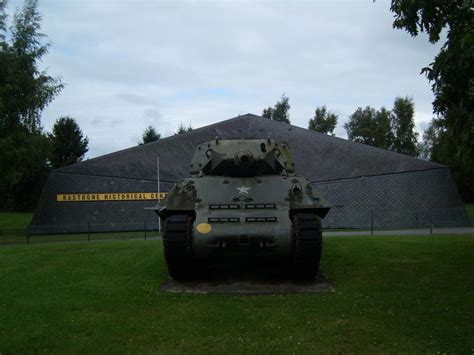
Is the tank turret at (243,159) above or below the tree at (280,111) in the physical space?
below

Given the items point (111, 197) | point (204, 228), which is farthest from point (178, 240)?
point (111, 197)

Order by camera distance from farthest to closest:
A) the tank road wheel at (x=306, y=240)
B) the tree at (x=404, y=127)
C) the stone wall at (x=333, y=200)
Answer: the tree at (x=404, y=127) → the stone wall at (x=333, y=200) → the tank road wheel at (x=306, y=240)

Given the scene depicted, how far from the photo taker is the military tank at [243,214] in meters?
9.48

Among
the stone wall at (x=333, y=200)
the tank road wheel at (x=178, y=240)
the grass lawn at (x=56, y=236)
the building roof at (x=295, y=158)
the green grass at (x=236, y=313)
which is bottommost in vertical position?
the green grass at (x=236, y=313)

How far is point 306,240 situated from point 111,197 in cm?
2117

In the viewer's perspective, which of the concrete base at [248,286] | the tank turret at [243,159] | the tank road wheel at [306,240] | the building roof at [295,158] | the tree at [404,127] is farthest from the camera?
→ the tree at [404,127]

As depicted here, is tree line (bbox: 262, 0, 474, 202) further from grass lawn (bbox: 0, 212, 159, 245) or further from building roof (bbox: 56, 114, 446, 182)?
building roof (bbox: 56, 114, 446, 182)

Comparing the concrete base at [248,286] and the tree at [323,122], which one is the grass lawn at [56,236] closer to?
the concrete base at [248,286]

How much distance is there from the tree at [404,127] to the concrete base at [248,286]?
51202 millimetres

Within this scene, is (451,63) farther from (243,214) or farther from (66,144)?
(66,144)

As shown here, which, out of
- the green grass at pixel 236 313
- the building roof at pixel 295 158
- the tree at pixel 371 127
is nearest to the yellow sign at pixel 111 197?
the building roof at pixel 295 158

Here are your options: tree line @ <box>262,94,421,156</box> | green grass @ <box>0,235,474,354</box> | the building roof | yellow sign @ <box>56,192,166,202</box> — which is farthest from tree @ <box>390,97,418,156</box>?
green grass @ <box>0,235,474,354</box>

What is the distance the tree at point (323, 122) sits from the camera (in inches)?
2598

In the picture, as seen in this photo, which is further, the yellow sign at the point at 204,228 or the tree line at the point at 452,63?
the yellow sign at the point at 204,228
